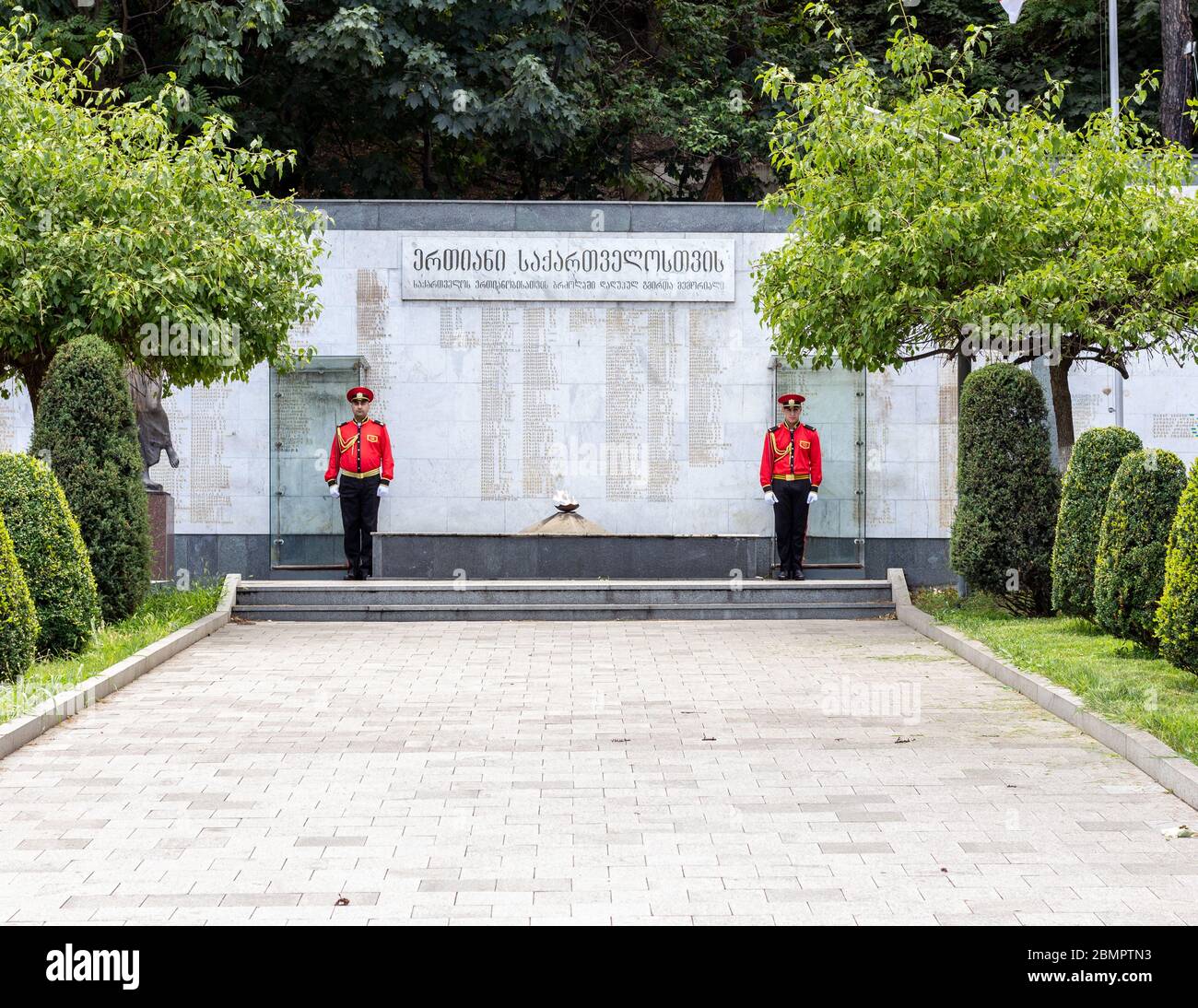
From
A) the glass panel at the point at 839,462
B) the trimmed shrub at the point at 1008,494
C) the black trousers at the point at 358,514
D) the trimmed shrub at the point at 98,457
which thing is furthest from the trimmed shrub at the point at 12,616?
the glass panel at the point at 839,462

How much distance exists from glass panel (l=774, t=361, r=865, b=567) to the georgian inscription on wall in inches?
64.2

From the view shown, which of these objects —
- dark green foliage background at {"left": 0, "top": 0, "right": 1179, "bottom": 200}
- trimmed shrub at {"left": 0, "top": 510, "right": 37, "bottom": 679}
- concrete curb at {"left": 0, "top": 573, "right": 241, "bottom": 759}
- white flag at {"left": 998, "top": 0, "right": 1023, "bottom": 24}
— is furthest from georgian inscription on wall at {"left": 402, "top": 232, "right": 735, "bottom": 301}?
→ trimmed shrub at {"left": 0, "top": 510, "right": 37, "bottom": 679}

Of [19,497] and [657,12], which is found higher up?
A: [657,12]

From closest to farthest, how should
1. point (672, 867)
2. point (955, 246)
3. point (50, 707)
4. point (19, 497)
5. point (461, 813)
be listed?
point (672, 867), point (461, 813), point (50, 707), point (19, 497), point (955, 246)

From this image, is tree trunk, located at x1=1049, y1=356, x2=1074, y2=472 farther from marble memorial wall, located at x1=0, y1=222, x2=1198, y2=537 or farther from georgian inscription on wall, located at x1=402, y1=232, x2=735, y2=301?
georgian inscription on wall, located at x1=402, y1=232, x2=735, y2=301

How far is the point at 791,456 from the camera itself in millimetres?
18469

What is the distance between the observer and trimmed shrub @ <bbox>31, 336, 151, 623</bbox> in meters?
13.3

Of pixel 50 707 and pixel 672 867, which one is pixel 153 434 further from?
pixel 672 867

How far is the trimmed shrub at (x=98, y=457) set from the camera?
1332 cm

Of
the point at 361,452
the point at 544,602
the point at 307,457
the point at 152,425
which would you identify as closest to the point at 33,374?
the point at 152,425

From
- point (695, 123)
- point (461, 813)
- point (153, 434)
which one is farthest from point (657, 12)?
point (461, 813)

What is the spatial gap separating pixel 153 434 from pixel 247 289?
4.65 m

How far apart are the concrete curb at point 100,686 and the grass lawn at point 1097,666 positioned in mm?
6211

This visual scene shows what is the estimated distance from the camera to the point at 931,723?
9.46 meters
